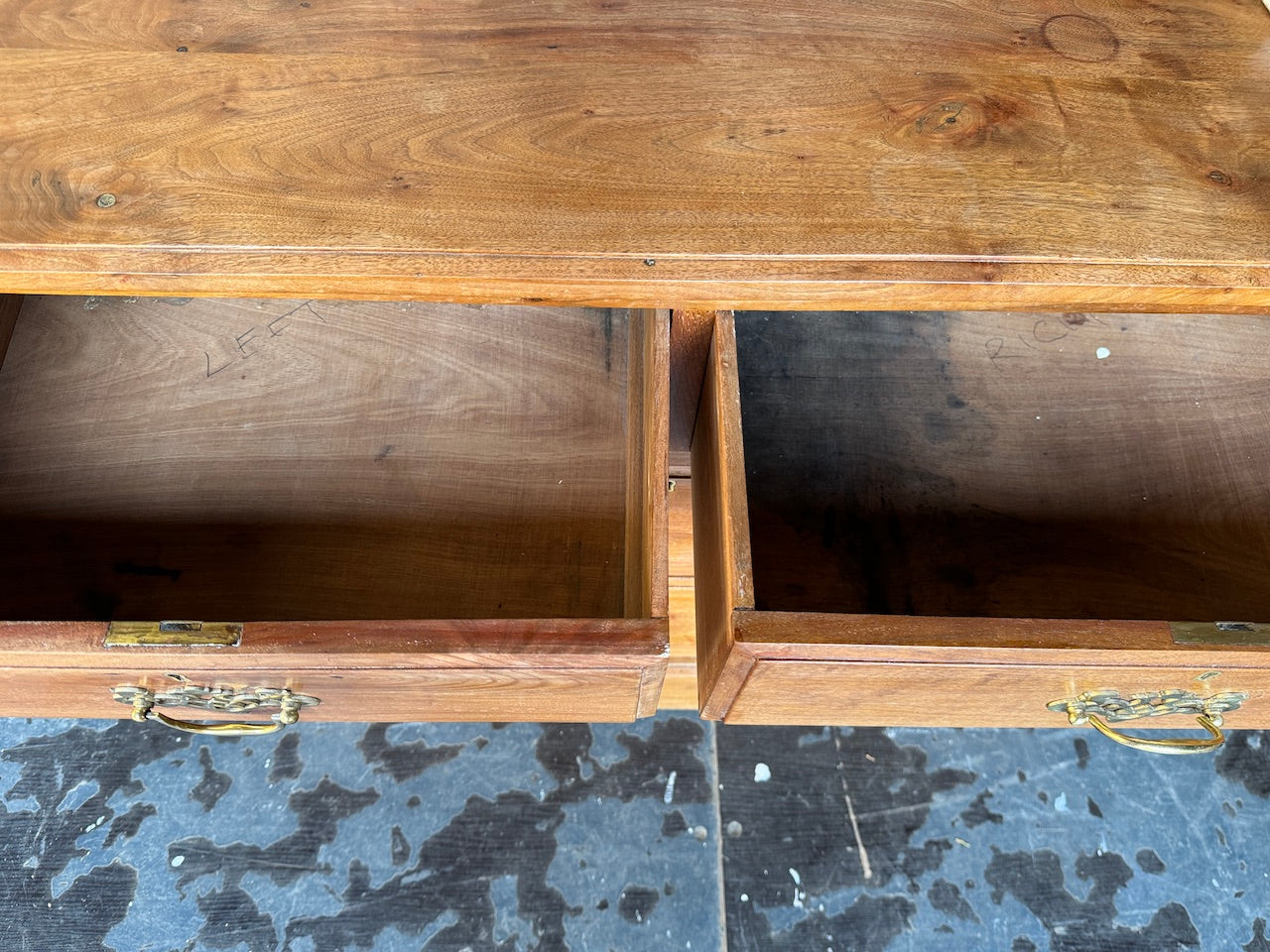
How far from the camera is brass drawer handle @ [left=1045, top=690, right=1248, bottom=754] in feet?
2.14

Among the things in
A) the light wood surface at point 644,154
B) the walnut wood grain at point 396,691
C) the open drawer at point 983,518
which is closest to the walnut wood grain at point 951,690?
the open drawer at point 983,518

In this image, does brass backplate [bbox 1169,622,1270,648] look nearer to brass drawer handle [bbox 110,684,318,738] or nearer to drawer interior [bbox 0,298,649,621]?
drawer interior [bbox 0,298,649,621]

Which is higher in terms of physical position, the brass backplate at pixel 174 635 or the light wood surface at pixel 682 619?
the brass backplate at pixel 174 635

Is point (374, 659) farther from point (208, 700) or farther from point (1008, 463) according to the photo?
point (1008, 463)

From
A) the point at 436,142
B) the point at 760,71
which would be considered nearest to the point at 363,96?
the point at 436,142

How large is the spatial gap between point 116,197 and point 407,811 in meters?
0.70

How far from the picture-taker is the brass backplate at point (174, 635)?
59cm

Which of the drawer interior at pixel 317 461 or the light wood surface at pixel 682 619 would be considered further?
the light wood surface at pixel 682 619

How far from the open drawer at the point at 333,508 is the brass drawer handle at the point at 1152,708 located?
32cm

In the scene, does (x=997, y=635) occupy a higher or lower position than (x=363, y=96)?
lower

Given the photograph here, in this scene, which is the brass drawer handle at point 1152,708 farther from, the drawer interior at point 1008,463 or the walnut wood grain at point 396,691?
the walnut wood grain at point 396,691

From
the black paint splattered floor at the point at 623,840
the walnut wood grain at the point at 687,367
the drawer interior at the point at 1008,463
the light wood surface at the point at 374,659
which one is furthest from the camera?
the black paint splattered floor at the point at 623,840

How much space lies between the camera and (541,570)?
2.52ft

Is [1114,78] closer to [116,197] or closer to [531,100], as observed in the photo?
[531,100]
